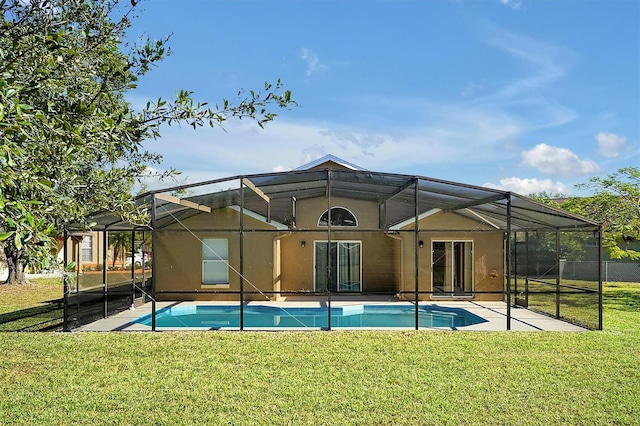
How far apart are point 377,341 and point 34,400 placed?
5.31 metres

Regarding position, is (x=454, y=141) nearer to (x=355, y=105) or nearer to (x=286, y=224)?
(x=355, y=105)

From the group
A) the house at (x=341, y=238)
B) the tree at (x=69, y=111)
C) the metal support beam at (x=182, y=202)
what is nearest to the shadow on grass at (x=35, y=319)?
the house at (x=341, y=238)

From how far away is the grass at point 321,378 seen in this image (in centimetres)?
564

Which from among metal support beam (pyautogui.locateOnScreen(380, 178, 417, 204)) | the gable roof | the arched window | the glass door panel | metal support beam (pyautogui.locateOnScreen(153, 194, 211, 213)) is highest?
the gable roof

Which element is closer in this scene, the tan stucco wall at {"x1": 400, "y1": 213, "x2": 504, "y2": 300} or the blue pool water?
the blue pool water

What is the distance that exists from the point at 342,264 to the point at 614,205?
9344mm

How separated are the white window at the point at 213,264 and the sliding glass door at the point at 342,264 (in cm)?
294

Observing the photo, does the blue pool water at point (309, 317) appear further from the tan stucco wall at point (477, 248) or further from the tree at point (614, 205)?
the tree at point (614, 205)

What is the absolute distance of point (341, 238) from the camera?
613 inches

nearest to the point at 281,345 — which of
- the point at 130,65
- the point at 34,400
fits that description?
the point at 34,400

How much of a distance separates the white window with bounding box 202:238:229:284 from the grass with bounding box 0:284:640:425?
4276mm

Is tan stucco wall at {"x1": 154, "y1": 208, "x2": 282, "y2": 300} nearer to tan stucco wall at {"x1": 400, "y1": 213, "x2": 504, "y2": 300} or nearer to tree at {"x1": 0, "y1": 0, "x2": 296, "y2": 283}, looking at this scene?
tan stucco wall at {"x1": 400, "y1": 213, "x2": 504, "y2": 300}

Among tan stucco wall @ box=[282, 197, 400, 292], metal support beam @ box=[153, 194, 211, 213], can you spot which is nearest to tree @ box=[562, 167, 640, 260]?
tan stucco wall @ box=[282, 197, 400, 292]

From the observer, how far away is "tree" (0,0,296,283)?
276 centimetres
